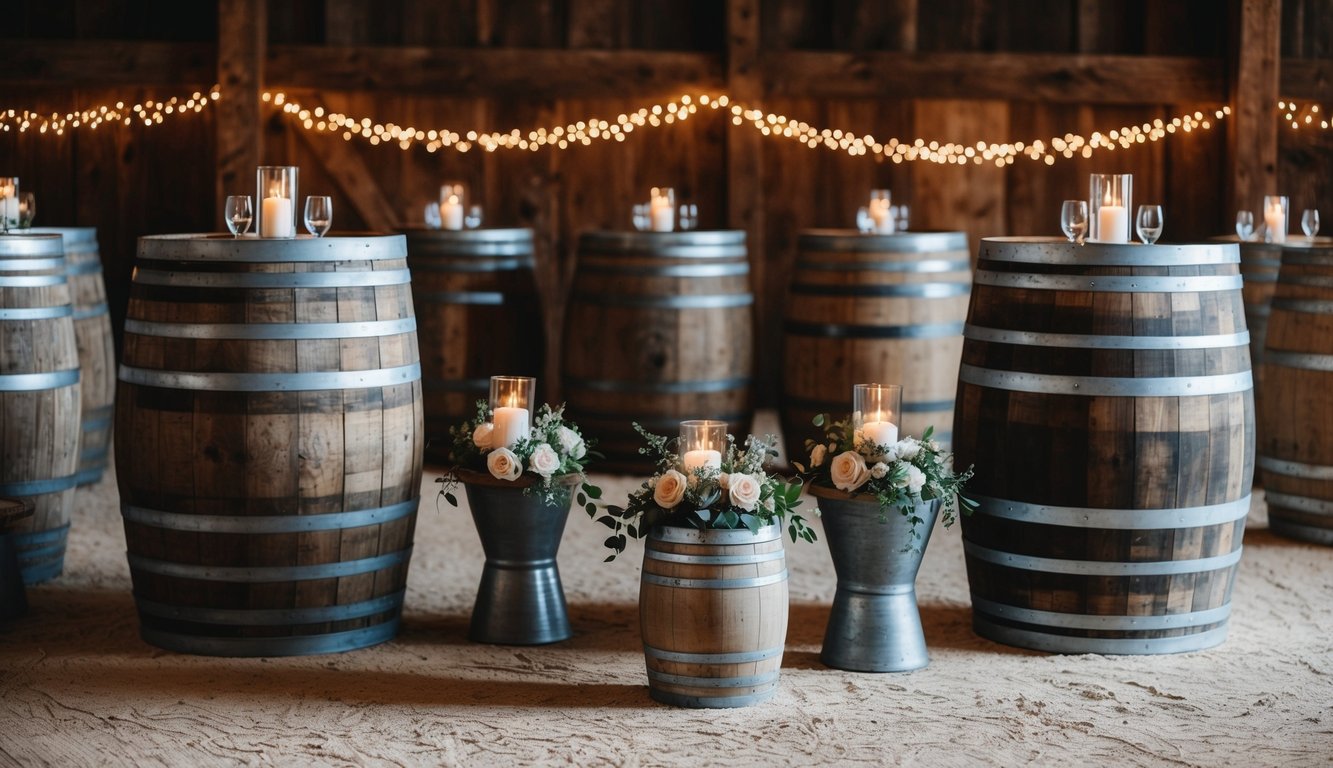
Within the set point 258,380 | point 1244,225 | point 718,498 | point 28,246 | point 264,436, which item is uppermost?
point 1244,225

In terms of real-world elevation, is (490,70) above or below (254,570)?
above

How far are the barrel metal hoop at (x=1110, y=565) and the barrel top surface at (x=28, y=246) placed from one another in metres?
3.03

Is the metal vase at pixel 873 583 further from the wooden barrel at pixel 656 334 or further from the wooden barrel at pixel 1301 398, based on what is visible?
the wooden barrel at pixel 656 334

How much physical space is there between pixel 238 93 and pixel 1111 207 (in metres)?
5.09

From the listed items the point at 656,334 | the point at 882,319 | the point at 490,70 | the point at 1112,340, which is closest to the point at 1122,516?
the point at 1112,340

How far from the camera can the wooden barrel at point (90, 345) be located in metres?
6.16

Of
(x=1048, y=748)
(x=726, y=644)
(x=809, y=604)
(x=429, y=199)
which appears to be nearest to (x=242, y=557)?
(x=726, y=644)

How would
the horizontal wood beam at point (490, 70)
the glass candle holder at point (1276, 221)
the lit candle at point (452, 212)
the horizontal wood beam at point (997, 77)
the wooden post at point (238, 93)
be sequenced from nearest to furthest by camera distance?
the glass candle holder at point (1276, 221)
the lit candle at point (452, 212)
the wooden post at point (238, 93)
the horizontal wood beam at point (490, 70)
the horizontal wood beam at point (997, 77)

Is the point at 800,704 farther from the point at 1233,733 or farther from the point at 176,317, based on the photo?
the point at 176,317

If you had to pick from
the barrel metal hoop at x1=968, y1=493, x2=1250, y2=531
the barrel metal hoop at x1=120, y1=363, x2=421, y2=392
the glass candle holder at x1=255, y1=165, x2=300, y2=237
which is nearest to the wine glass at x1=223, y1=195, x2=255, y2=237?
the glass candle holder at x1=255, y1=165, x2=300, y2=237

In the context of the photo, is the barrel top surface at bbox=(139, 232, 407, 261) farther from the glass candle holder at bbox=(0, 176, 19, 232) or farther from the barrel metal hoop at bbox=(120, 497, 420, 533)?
the glass candle holder at bbox=(0, 176, 19, 232)

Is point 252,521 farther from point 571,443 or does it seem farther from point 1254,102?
point 1254,102

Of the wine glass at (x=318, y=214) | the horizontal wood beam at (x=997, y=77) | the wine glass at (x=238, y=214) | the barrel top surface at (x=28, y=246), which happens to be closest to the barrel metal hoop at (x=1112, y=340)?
the wine glass at (x=318, y=214)

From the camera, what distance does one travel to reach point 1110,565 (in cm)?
415
